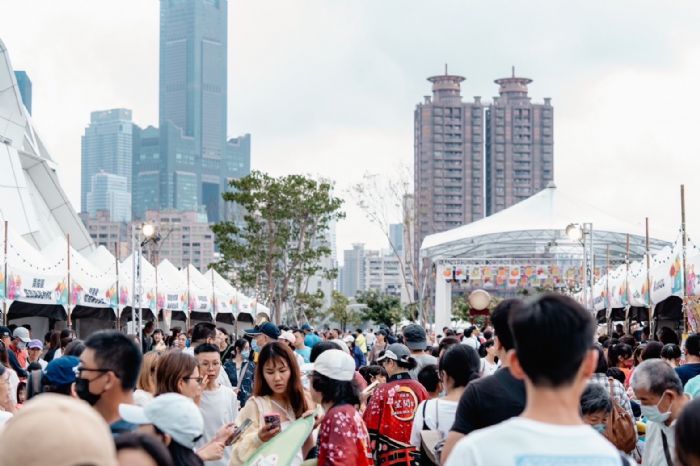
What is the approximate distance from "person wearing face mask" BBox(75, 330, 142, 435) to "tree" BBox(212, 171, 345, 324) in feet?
152

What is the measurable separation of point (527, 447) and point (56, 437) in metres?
1.26

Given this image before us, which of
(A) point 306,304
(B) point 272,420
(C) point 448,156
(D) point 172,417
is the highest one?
(C) point 448,156

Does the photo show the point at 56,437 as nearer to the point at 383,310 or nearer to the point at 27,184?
the point at 27,184

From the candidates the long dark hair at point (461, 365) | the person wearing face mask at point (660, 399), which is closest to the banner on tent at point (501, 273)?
the long dark hair at point (461, 365)

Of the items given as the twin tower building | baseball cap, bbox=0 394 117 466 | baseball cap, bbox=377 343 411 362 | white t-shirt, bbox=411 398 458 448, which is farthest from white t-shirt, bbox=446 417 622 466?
the twin tower building

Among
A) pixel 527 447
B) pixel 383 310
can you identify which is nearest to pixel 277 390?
pixel 527 447

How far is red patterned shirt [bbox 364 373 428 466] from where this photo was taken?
7.67 metres

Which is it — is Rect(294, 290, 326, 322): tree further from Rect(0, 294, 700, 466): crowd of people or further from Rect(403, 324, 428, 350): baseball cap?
Rect(0, 294, 700, 466): crowd of people

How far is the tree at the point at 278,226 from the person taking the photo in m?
51.9

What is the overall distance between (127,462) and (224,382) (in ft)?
22.0

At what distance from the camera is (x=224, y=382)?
998 centimetres

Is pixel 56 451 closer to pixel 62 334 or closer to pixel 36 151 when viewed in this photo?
pixel 62 334

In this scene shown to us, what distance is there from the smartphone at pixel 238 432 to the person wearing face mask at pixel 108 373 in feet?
4.28

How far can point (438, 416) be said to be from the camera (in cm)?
680
